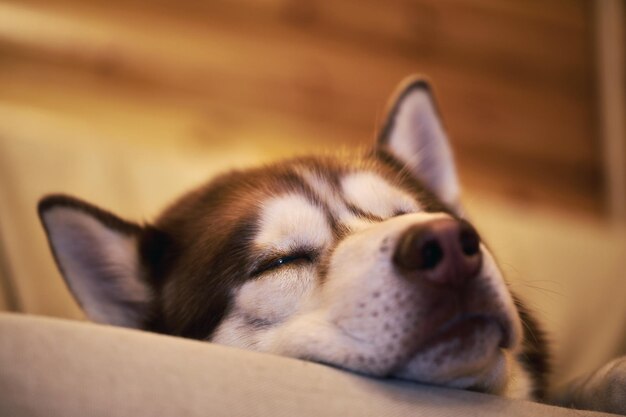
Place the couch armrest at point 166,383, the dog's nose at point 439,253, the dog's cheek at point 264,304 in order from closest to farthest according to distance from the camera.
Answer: the couch armrest at point 166,383 < the dog's nose at point 439,253 < the dog's cheek at point 264,304

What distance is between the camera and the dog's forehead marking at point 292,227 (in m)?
1.35

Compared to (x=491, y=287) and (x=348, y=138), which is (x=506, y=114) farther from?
(x=491, y=287)

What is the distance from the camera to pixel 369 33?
13.1 ft

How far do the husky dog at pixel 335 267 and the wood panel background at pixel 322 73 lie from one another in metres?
1.88

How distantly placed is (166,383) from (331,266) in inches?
20.3

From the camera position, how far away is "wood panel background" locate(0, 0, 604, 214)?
338 cm

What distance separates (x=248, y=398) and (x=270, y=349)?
0.39 meters

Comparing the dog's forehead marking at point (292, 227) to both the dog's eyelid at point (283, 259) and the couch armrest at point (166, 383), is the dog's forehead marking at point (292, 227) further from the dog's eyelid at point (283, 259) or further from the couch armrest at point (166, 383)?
the couch armrest at point (166, 383)

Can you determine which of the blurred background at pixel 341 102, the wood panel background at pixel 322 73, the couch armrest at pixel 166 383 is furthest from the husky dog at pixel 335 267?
the wood panel background at pixel 322 73

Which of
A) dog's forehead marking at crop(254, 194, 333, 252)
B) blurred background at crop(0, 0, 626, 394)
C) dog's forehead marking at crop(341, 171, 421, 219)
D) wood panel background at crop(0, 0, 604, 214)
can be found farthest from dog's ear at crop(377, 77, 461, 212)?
wood panel background at crop(0, 0, 604, 214)

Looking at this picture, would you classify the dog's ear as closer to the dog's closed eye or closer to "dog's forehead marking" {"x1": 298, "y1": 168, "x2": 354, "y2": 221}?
"dog's forehead marking" {"x1": 298, "y1": 168, "x2": 354, "y2": 221}

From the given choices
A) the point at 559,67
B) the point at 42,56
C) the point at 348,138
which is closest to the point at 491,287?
the point at 348,138

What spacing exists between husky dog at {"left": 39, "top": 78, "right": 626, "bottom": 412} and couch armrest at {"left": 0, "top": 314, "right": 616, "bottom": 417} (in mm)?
117

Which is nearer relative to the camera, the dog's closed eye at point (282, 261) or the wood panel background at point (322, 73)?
the dog's closed eye at point (282, 261)
